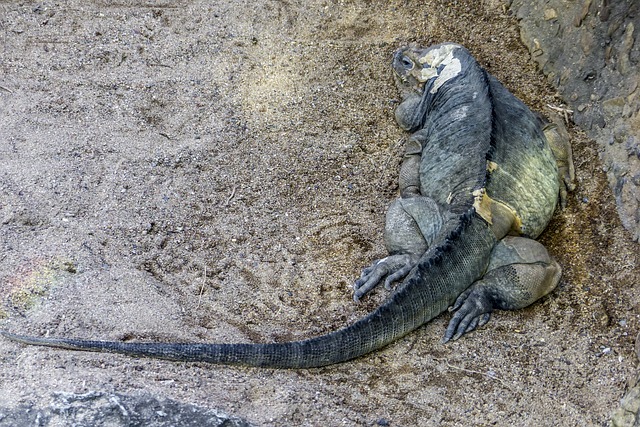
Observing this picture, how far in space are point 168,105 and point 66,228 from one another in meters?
1.90

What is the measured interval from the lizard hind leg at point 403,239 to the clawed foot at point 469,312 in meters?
0.47

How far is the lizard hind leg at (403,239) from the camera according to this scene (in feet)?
18.9

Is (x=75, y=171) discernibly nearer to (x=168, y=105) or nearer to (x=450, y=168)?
(x=168, y=105)

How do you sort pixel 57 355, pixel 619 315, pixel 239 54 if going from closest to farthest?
1. pixel 57 355
2. pixel 619 315
3. pixel 239 54

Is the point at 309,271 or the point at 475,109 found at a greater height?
the point at 475,109

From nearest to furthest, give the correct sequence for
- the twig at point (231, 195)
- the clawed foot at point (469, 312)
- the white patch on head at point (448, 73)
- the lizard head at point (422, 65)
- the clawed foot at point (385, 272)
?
1. the clawed foot at point (469, 312)
2. the clawed foot at point (385, 272)
3. the twig at point (231, 195)
4. the white patch on head at point (448, 73)
5. the lizard head at point (422, 65)

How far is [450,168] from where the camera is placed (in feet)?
20.7

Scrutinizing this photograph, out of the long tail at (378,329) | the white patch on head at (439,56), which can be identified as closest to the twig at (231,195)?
the long tail at (378,329)

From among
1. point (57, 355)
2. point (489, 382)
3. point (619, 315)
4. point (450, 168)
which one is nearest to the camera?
point (57, 355)

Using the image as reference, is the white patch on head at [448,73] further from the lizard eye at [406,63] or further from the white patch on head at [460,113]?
the white patch on head at [460,113]

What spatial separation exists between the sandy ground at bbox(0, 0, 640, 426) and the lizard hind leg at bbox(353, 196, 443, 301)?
0.41 ft

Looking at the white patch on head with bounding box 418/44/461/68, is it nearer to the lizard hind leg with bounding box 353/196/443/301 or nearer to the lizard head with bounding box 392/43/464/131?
the lizard head with bounding box 392/43/464/131

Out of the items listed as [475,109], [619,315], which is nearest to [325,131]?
[475,109]

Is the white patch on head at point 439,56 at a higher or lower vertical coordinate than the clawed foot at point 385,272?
higher
